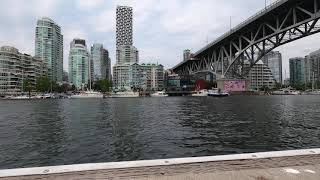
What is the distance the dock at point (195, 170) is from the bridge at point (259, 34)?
65582 millimetres

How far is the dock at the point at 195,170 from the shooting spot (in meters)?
6.86

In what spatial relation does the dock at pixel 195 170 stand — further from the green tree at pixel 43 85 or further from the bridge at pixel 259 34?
the green tree at pixel 43 85

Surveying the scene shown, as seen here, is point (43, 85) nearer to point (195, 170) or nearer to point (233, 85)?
point (233, 85)

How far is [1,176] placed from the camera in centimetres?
683

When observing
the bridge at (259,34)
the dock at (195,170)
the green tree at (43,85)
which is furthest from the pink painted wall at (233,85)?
the dock at (195,170)

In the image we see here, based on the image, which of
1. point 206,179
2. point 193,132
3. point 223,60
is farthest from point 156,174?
point 223,60

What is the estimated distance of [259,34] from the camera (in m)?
95.9

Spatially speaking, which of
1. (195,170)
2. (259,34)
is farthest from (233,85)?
(195,170)

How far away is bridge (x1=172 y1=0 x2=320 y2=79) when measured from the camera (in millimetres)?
71812

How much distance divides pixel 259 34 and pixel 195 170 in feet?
310

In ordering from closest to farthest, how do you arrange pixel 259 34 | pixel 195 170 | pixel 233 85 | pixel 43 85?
pixel 195 170, pixel 259 34, pixel 233 85, pixel 43 85

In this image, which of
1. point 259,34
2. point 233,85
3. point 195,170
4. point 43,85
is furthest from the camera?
point 43,85

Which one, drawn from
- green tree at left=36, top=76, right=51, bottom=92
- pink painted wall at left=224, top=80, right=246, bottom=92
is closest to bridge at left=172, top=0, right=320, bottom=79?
pink painted wall at left=224, top=80, right=246, bottom=92

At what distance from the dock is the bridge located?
65582mm
